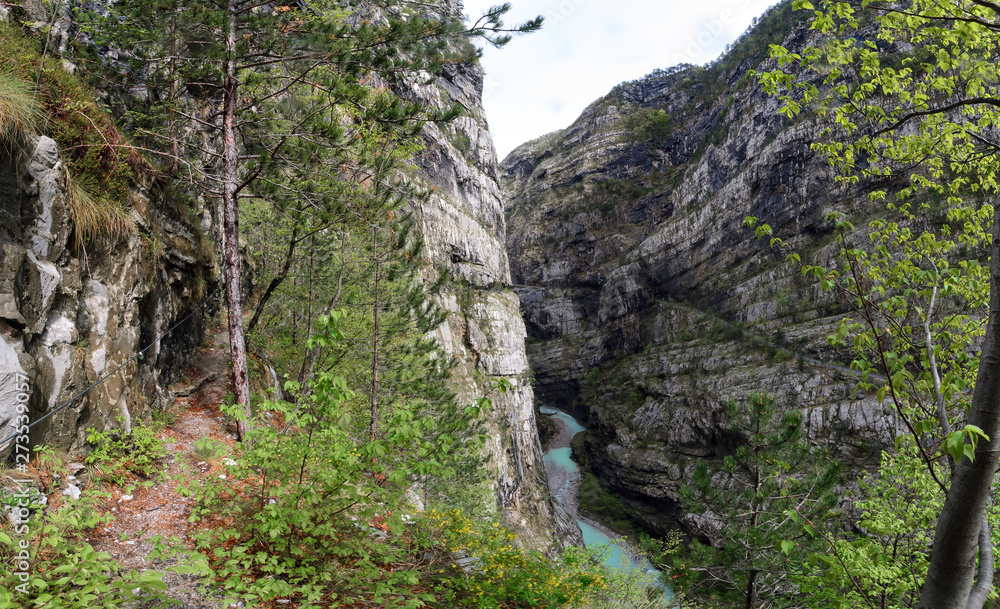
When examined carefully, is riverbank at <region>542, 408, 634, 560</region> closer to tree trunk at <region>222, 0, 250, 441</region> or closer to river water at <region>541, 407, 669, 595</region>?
river water at <region>541, 407, 669, 595</region>

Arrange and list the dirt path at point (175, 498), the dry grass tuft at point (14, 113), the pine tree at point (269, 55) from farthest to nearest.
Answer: the pine tree at point (269, 55)
the dry grass tuft at point (14, 113)
the dirt path at point (175, 498)

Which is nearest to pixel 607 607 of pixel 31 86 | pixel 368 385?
pixel 368 385

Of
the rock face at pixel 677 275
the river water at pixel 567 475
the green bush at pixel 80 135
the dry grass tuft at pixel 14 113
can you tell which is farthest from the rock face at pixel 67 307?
the river water at pixel 567 475

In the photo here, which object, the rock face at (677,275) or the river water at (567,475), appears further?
the river water at (567,475)

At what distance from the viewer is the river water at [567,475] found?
164 feet

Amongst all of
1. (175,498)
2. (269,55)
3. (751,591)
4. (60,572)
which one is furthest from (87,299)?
(751,591)

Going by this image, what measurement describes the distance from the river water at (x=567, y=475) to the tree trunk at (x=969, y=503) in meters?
48.4

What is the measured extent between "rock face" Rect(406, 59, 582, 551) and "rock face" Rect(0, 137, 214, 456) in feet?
93.7

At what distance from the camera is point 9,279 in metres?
4.55

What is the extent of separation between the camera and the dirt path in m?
3.92

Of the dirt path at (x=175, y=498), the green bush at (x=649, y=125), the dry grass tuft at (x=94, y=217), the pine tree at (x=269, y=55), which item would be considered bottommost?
the dirt path at (x=175, y=498)

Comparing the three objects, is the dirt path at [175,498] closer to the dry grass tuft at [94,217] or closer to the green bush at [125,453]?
the green bush at [125,453]

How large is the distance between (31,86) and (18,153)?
126 centimetres

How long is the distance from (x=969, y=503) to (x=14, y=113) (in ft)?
28.1
